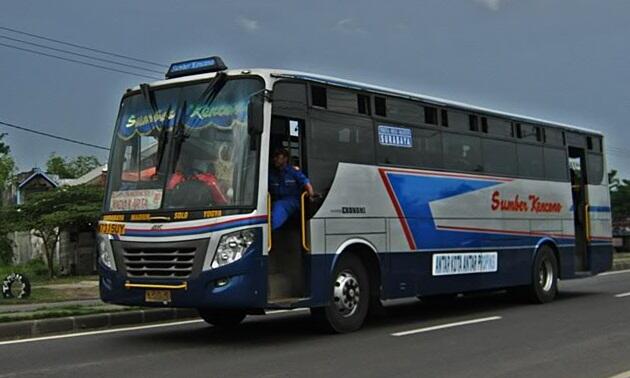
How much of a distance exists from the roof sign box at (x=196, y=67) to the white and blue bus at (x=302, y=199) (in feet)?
0.05

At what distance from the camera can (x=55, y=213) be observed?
2697 centimetres

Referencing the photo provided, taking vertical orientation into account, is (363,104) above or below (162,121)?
above

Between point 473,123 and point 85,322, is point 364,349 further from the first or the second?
point 473,123

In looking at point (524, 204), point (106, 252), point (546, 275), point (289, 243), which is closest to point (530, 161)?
point (524, 204)

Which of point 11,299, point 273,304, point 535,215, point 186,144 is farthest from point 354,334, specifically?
point 11,299

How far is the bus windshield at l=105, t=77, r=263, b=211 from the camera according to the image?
942 centimetres

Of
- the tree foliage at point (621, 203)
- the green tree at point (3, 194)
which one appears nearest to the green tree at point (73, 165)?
the green tree at point (3, 194)

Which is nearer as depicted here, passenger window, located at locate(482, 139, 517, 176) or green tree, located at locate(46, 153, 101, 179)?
passenger window, located at locate(482, 139, 517, 176)

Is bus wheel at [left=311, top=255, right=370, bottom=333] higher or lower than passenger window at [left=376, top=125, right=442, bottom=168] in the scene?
lower

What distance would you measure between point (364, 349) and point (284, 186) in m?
2.15

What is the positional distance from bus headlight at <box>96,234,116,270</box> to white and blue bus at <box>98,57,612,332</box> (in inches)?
0.6

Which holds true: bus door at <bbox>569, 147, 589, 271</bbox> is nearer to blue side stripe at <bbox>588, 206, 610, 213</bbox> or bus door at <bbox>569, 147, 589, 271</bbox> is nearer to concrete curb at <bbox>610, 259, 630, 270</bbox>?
blue side stripe at <bbox>588, 206, 610, 213</bbox>

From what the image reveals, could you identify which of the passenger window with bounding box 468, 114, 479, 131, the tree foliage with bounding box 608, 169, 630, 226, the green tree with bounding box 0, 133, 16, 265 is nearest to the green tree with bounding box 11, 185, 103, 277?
the green tree with bounding box 0, 133, 16, 265

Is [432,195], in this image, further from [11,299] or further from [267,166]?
[11,299]
